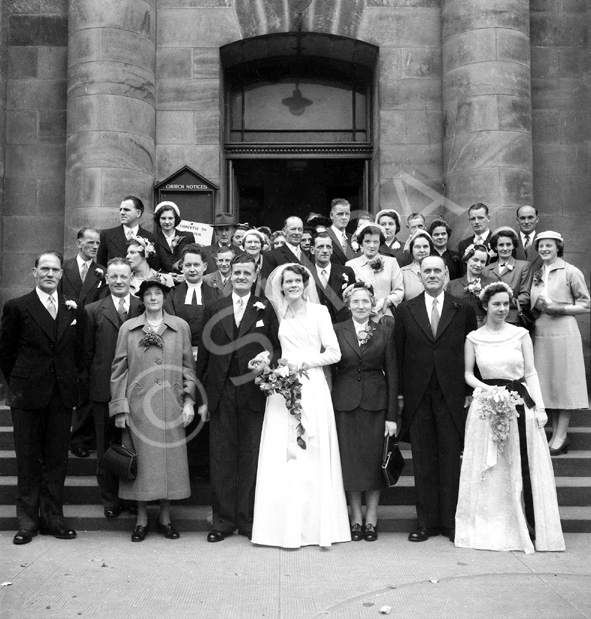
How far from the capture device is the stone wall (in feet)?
39.9

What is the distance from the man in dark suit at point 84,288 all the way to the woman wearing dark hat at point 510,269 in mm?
Answer: 4188

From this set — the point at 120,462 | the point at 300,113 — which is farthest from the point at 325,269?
the point at 300,113

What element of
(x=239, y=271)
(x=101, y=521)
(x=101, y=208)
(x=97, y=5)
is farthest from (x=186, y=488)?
(x=97, y=5)

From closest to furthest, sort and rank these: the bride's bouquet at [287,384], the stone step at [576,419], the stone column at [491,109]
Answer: the bride's bouquet at [287,384] → the stone step at [576,419] → the stone column at [491,109]

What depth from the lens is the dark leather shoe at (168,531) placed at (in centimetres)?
684

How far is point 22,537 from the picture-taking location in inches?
263

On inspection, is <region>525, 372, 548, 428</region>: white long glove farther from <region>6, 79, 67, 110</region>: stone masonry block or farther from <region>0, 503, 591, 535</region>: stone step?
<region>6, 79, 67, 110</region>: stone masonry block

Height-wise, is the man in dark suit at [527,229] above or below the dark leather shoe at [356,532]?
above

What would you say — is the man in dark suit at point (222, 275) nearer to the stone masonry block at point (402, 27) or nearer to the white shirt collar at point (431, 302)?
the white shirt collar at point (431, 302)

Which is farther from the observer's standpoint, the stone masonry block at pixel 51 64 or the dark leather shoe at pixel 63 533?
the stone masonry block at pixel 51 64

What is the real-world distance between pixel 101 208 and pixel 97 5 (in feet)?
9.73

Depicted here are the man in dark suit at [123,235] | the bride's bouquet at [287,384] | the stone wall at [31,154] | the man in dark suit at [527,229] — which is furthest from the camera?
the stone wall at [31,154]

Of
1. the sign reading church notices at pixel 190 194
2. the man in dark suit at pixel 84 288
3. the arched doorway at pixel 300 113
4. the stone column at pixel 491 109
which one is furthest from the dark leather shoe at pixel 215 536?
the arched doorway at pixel 300 113

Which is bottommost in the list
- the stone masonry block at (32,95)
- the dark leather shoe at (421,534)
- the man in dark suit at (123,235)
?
the dark leather shoe at (421,534)
